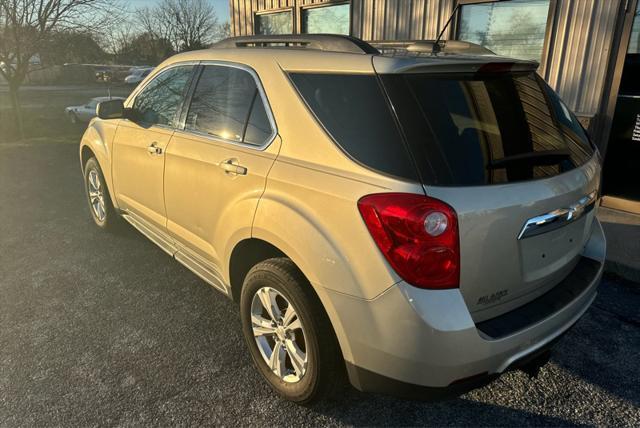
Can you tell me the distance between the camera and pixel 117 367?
2.62 meters

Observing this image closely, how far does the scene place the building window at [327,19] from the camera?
7980mm

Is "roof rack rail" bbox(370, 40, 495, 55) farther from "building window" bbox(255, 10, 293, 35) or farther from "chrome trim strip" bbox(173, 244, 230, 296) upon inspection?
"building window" bbox(255, 10, 293, 35)

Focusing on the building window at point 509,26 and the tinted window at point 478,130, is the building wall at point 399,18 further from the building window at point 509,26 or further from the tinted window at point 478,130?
the tinted window at point 478,130

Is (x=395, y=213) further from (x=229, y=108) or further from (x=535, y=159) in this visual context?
(x=229, y=108)

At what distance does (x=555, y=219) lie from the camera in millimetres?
1987

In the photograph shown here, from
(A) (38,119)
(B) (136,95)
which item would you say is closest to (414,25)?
(B) (136,95)

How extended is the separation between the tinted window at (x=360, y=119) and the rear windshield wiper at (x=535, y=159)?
1.31 ft

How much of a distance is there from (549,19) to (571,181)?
415 centimetres

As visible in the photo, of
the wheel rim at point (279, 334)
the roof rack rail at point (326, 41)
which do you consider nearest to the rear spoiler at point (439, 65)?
the roof rack rail at point (326, 41)

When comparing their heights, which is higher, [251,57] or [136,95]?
[251,57]

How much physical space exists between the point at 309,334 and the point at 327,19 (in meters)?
7.46

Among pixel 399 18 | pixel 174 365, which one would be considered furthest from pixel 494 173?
pixel 399 18

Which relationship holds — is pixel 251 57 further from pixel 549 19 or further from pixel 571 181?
pixel 549 19

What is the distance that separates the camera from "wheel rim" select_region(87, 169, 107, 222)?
4.47m
